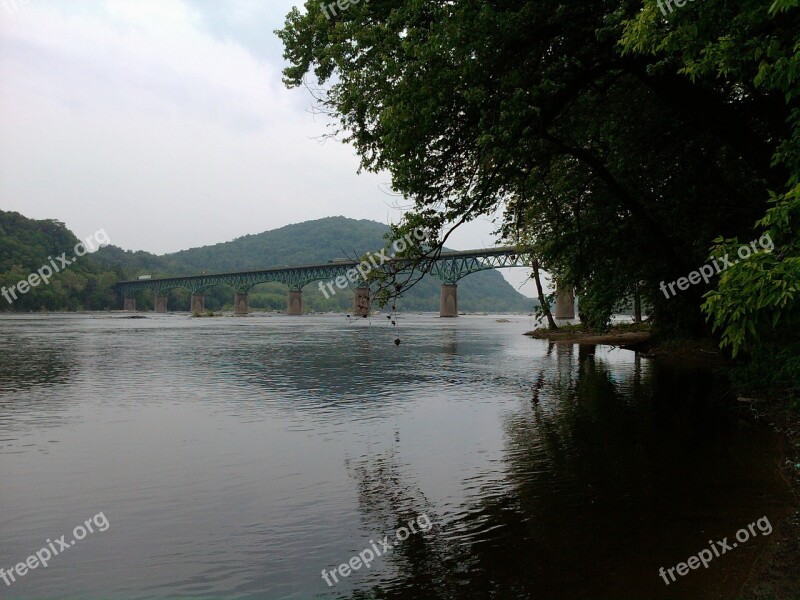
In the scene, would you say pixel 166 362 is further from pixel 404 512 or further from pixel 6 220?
pixel 6 220

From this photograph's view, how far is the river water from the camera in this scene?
7.81m

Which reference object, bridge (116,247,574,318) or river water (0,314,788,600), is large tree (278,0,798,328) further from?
bridge (116,247,574,318)

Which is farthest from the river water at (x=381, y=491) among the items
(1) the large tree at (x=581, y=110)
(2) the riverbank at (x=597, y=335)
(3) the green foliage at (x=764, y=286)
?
(2) the riverbank at (x=597, y=335)

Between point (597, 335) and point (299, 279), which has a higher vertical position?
point (299, 279)

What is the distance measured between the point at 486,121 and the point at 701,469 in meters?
8.73

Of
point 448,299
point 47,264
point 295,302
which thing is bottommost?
point 448,299

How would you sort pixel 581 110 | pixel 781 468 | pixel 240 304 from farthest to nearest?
pixel 240 304 < pixel 581 110 < pixel 781 468

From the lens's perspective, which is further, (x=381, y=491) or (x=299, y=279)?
(x=299, y=279)

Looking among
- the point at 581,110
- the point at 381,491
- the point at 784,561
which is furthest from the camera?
the point at 581,110

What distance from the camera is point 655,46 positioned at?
34.6ft

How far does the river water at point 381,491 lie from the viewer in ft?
25.6

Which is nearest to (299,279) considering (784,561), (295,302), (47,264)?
(295,302)

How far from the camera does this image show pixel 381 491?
11.4 metres

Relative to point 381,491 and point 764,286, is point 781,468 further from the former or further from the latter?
point 381,491
